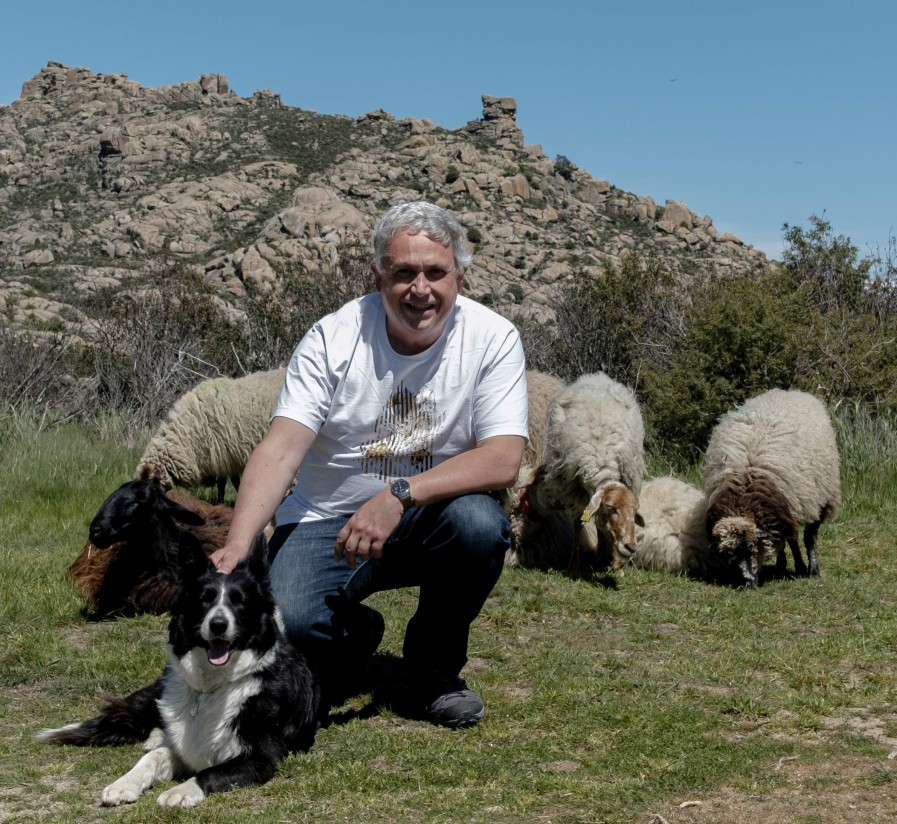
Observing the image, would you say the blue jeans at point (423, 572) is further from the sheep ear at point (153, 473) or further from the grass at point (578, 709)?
the sheep ear at point (153, 473)

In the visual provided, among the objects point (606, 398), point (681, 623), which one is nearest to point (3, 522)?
point (606, 398)

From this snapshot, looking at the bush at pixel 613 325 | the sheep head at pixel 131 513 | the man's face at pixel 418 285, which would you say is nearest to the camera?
the man's face at pixel 418 285

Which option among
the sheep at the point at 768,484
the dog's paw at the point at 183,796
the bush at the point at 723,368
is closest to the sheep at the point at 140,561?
the dog's paw at the point at 183,796

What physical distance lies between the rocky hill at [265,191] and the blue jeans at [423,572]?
3089 cm


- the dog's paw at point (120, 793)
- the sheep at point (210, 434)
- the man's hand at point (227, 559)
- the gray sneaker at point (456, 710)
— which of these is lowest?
the dog's paw at point (120, 793)

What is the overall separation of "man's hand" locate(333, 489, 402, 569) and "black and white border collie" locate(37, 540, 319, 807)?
317mm

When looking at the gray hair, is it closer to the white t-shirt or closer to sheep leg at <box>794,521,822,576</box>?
the white t-shirt

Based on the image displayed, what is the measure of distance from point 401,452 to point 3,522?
549 cm

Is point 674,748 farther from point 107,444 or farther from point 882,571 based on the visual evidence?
point 107,444

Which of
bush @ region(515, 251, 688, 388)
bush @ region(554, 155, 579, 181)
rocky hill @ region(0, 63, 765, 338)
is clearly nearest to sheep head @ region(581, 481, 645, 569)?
bush @ region(515, 251, 688, 388)

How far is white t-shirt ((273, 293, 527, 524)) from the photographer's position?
425 centimetres

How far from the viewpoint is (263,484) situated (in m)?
3.84

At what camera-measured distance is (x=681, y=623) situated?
5.99m

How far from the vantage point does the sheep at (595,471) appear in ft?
23.3
